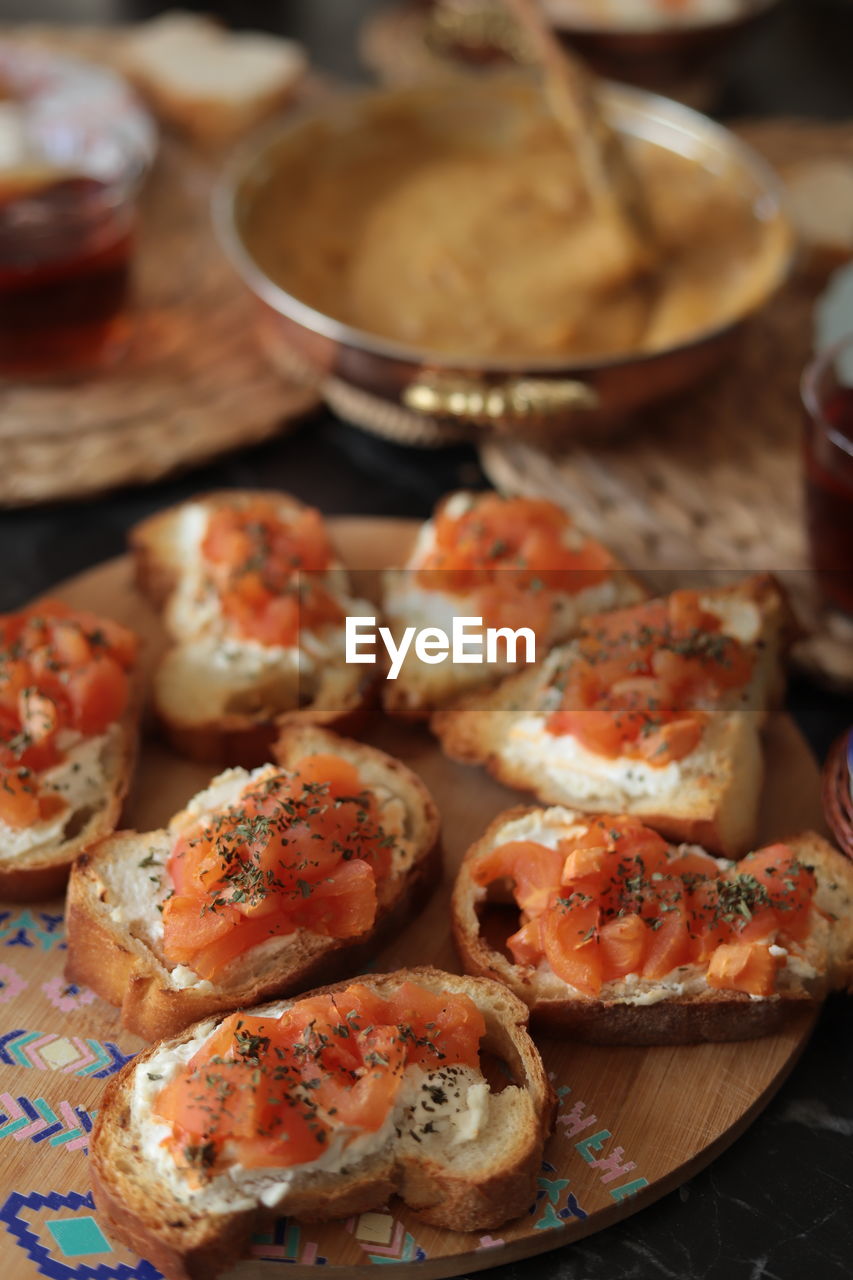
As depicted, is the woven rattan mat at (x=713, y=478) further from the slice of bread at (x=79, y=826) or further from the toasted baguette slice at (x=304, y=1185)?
the toasted baguette slice at (x=304, y=1185)

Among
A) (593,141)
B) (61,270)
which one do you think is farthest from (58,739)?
(593,141)

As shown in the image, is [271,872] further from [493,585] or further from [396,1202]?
[493,585]

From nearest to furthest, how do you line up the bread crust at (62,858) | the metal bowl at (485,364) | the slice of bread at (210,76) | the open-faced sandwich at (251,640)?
the bread crust at (62,858) → the open-faced sandwich at (251,640) → the metal bowl at (485,364) → the slice of bread at (210,76)

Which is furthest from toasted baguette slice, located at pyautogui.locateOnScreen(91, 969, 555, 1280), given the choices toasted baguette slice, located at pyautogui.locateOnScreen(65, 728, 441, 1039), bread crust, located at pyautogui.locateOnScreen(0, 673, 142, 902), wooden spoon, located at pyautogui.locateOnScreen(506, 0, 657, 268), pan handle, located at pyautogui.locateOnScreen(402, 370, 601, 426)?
wooden spoon, located at pyautogui.locateOnScreen(506, 0, 657, 268)

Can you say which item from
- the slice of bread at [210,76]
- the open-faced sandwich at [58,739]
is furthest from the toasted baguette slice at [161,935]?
the slice of bread at [210,76]

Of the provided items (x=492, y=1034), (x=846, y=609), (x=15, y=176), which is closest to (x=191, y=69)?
(x=15, y=176)

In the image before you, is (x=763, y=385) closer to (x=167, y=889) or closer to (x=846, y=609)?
(x=846, y=609)
